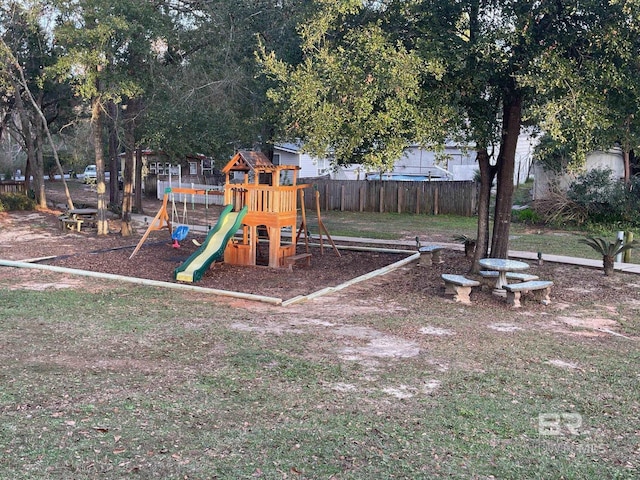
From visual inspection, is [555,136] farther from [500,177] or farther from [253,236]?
[253,236]

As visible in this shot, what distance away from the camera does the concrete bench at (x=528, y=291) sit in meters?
9.66

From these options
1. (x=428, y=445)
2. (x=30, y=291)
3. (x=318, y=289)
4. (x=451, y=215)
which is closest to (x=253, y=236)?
(x=318, y=289)

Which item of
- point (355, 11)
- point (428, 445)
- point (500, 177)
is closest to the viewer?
point (428, 445)

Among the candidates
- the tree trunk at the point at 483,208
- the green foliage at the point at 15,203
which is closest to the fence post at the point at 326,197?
the green foliage at the point at 15,203

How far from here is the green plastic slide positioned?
11.4m

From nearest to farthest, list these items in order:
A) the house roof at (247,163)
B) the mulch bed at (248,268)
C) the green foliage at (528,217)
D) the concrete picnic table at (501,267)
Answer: the concrete picnic table at (501,267) < the mulch bed at (248,268) < the house roof at (247,163) < the green foliage at (528,217)

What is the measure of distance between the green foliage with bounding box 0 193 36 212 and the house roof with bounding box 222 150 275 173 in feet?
51.4

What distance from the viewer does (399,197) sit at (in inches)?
1115

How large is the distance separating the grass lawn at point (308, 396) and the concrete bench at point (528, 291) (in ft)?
2.27

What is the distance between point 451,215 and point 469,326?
18.8 metres

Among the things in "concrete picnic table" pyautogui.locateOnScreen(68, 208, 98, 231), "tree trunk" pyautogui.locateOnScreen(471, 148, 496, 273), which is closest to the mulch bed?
"tree trunk" pyautogui.locateOnScreen(471, 148, 496, 273)

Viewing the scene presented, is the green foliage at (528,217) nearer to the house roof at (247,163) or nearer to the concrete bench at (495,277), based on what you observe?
the concrete bench at (495,277)

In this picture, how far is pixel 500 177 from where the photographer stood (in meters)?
12.0

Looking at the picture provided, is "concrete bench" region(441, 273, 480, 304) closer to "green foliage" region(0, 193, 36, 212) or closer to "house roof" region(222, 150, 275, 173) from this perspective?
"house roof" region(222, 150, 275, 173)
